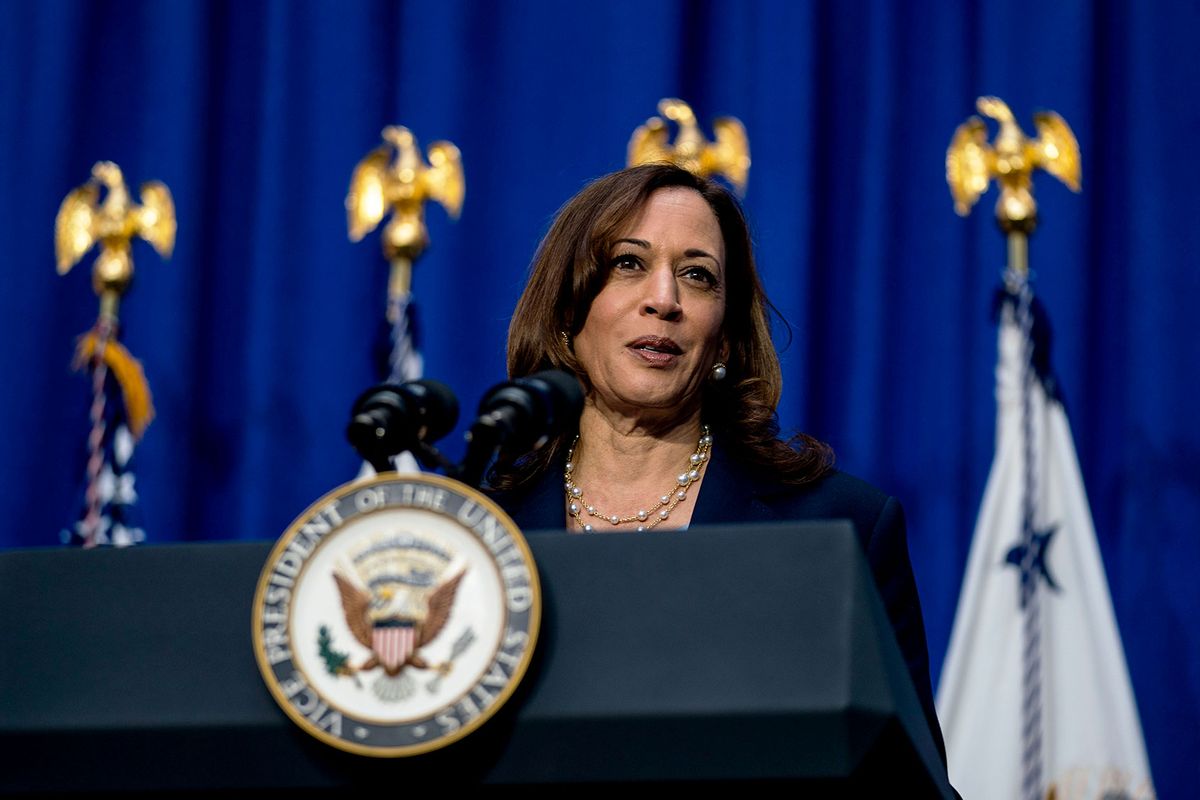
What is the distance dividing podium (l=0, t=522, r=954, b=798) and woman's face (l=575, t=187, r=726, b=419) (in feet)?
3.08

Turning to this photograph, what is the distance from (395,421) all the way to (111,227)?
2.87 metres

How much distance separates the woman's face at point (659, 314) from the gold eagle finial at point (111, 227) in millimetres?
2011

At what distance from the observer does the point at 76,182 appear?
3994 millimetres

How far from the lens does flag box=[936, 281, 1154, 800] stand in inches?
113

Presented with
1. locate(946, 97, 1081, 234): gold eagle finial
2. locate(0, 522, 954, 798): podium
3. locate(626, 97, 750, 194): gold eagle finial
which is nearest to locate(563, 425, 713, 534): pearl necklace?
locate(0, 522, 954, 798): podium

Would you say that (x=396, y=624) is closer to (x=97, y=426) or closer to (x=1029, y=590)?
(x=1029, y=590)

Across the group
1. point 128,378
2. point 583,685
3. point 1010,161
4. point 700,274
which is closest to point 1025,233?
point 1010,161

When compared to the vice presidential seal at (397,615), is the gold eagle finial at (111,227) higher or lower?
higher

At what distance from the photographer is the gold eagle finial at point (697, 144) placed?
11.5ft

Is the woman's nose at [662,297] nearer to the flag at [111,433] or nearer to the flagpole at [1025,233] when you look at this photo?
the flagpole at [1025,233]

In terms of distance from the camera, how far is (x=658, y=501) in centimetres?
197

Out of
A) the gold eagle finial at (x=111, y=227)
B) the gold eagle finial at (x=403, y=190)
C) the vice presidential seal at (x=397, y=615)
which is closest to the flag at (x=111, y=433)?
the gold eagle finial at (x=111, y=227)

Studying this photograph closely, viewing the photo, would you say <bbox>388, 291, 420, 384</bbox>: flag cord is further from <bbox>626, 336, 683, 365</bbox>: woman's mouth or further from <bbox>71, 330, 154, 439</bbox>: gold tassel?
<bbox>626, 336, 683, 365</bbox>: woman's mouth

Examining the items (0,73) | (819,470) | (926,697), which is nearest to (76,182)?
(0,73)
